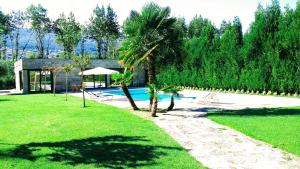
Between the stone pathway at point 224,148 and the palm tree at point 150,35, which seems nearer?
the stone pathway at point 224,148

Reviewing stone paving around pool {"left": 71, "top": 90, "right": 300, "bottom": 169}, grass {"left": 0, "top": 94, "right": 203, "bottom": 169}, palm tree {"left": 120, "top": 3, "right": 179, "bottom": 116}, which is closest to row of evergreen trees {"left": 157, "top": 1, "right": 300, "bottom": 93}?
palm tree {"left": 120, "top": 3, "right": 179, "bottom": 116}

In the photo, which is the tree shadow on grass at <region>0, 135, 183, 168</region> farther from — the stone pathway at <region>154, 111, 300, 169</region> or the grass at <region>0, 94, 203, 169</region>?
the stone pathway at <region>154, 111, 300, 169</region>

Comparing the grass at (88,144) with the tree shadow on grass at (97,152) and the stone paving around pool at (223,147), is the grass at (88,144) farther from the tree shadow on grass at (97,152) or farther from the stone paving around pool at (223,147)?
the stone paving around pool at (223,147)

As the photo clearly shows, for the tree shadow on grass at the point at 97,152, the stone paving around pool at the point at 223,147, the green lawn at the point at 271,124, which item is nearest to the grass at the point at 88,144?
the tree shadow on grass at the point at 97,152

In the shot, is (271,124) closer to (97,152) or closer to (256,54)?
(97,152)

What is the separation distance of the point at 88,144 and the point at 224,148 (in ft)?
12.2

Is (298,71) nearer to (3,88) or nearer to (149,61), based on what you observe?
(149,61)

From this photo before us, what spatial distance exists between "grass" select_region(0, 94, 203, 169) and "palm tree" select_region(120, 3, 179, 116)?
3.59m

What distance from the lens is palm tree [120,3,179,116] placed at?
53.4 feet

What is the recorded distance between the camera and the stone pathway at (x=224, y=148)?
7.69 meters

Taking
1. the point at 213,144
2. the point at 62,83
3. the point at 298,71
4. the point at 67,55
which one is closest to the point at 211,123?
the point at 213,144

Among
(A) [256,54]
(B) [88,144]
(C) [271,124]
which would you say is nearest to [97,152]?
(B) [88,144]

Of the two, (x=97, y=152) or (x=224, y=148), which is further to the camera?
(x=224, y=148)

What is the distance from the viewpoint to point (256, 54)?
27641mm
